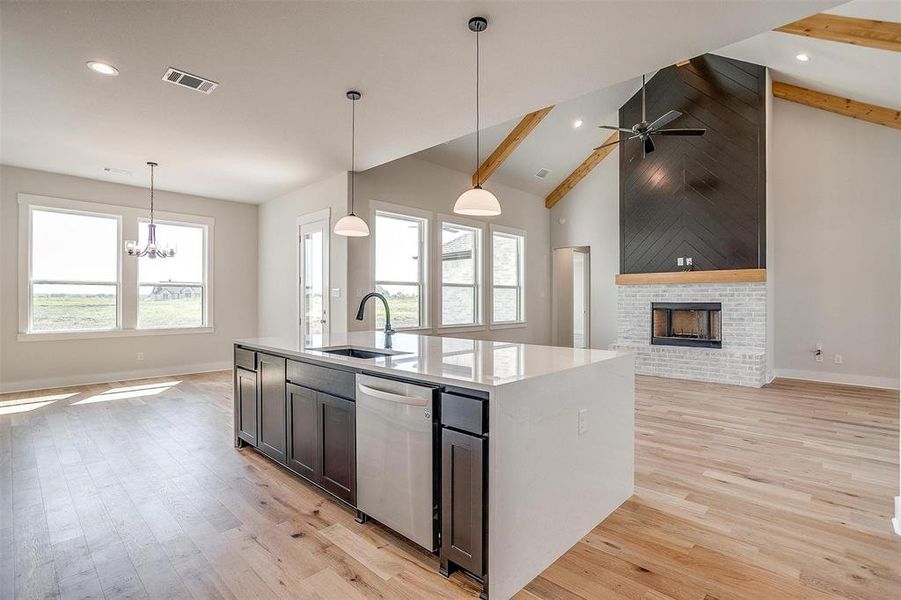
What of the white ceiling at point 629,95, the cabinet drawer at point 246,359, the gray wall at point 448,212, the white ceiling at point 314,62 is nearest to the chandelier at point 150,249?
the white ceiling at point 314,62

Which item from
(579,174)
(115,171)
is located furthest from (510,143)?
(115,171)

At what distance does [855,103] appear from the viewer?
547 cm

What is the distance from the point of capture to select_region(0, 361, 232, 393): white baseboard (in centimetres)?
547

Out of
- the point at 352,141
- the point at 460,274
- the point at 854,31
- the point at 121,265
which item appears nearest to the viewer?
the point at 854,31

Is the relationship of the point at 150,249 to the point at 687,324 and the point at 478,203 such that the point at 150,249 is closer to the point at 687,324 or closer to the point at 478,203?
the point at 478,203

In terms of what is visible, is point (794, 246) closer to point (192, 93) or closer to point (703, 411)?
point (703, 411)

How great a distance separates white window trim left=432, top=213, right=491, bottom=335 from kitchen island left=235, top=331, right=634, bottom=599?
3.84 m

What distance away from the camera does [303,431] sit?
2.71 meters

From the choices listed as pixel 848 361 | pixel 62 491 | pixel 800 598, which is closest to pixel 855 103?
pixel 848 361

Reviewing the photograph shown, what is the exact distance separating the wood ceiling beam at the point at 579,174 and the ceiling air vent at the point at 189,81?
20.4 ft

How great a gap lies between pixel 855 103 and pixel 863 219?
1438mm

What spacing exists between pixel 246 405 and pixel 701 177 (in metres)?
6.21

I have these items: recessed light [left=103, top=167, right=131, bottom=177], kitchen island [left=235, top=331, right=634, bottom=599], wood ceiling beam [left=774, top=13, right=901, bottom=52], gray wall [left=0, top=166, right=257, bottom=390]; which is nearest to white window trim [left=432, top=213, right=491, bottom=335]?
gray wall [left=0, top=166, right=257, bottom=390]

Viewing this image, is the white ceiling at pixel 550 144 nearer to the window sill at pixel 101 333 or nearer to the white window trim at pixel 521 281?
the white window trim at pixel 521 281
